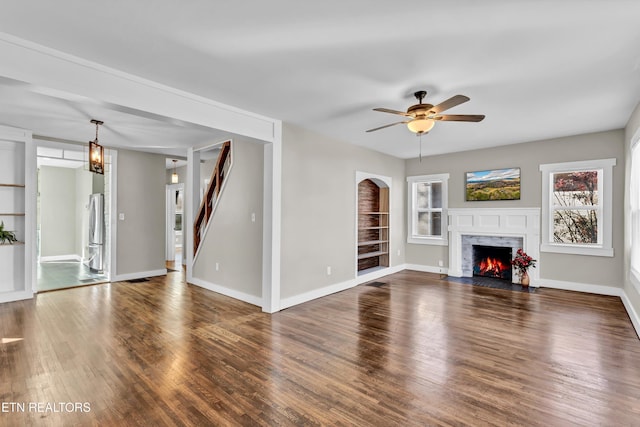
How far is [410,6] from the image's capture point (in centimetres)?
194

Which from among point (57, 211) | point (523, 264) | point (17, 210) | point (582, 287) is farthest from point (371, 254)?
point (57, 211)

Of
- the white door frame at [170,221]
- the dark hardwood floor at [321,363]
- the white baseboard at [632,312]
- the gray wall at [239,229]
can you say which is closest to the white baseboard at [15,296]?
the dark hardwood floor at [321,363]

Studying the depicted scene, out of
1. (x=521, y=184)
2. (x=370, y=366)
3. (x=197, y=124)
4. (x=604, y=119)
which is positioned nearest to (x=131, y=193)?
(x=197, y=124)

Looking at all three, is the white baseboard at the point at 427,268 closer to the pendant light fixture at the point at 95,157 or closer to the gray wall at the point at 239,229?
the gray wall at the point at 239,229

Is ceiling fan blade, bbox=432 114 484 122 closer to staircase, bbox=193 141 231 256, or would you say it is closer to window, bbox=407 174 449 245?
staircase, bbox=193 141 231 256

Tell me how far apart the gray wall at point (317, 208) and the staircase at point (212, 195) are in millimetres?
1346

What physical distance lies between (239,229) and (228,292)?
3.48 ft

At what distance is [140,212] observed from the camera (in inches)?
249

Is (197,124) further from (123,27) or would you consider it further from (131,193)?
(131,193)

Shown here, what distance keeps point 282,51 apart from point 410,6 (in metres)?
1.02

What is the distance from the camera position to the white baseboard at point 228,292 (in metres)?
4.60

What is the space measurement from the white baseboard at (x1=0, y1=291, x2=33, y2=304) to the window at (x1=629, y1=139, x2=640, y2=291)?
27.4 feet

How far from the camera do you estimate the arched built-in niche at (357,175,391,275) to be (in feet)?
21.5

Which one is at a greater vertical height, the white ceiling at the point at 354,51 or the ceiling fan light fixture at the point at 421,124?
the white ceiling at the point at 354,51
